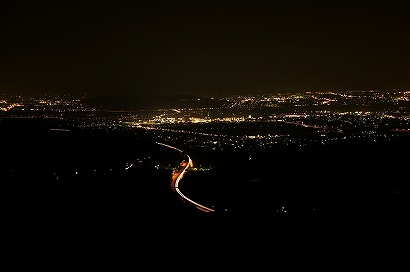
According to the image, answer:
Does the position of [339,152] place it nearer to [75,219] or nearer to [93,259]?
[75,219]

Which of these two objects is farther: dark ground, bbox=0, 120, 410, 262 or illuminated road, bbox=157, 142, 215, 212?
illuminated road, bbox=157, 142, 215, 212

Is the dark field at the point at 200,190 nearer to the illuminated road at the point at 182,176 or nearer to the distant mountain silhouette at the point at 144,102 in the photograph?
the illuminated road at the point at 182,176

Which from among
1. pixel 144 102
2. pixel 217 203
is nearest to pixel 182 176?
pixel 217 203

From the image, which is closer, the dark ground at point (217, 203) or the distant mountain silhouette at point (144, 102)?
the dark ground at point (217, 203)

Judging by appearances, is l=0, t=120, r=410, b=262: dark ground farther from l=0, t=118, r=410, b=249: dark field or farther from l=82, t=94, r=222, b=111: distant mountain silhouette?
l=82, t=94, r=222, b=111: distant mountain silhouette

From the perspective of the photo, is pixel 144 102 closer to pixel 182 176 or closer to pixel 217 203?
pixel 182 176

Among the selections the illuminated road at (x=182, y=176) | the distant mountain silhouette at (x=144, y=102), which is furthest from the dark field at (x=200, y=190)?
the distant mountain silhouette at (x=144, y=102)

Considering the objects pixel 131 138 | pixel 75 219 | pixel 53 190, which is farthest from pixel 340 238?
pixel 131 138

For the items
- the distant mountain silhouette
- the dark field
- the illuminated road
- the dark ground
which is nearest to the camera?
the dark ground

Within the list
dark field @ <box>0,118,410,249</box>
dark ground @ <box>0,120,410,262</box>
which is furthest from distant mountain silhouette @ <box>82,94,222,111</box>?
dark ground @ <box>0,120,410,262</box>
